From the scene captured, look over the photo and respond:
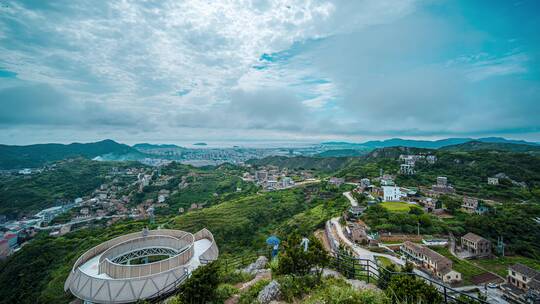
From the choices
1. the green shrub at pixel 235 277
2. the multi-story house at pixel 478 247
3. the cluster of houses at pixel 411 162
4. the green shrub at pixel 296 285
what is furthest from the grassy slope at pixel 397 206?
the green shrub at pixel 296 285

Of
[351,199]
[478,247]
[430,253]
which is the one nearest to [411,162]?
[351,199]

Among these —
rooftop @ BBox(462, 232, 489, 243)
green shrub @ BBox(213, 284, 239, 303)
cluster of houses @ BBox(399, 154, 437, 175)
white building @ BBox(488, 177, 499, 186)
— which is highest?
green shrub @ BBox(213, 284, 239, 303)

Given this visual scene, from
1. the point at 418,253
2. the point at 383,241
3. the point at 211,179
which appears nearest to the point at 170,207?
the point at 211,179

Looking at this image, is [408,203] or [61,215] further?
[61,215]

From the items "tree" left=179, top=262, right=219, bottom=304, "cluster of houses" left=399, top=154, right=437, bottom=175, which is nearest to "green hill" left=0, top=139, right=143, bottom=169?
"cluster of houses" left=399, top=154, right=437, bottom=175

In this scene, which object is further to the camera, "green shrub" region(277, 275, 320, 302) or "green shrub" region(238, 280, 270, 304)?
"green shrub" region(238, 280, 270, 304)

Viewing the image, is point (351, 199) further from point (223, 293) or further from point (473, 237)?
point (223, 293)

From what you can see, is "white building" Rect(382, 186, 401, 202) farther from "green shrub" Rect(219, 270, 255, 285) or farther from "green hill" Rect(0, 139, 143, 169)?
"green hill" Rect(0, 139, 143, 169)

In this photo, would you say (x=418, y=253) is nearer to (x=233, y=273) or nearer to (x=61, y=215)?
(x=233, y=273)

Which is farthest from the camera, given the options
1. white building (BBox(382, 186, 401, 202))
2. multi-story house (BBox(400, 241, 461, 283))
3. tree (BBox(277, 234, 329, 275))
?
white building (BBox(382, 186, 401, 202))
